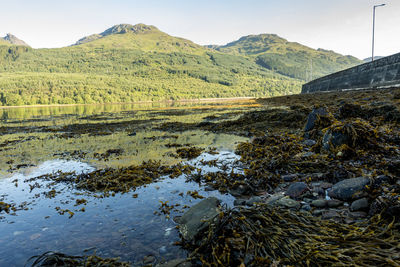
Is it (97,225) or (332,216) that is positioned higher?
(332,216)

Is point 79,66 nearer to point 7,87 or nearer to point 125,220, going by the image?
point 7,87

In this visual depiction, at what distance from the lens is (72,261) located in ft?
9.29

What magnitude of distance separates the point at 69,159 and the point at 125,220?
5.74 m

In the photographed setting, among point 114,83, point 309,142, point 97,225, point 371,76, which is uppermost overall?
point 114,83

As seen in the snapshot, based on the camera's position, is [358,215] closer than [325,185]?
Yes

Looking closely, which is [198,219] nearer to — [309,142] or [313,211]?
[313,211]

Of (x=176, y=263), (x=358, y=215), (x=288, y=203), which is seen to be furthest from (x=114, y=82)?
(x=358, y=215)

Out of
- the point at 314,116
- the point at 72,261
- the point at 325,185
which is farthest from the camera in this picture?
the point at 314,116

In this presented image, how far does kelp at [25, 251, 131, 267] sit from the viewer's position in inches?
109

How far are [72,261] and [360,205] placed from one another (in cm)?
413

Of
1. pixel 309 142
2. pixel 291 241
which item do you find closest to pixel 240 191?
pixel 291 241

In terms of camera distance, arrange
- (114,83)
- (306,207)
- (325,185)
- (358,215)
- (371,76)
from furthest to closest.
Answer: (114,83)
(371,76)
(325,185)
(306,207)
(358,215)

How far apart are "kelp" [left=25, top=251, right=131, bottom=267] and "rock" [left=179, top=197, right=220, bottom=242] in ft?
2.86

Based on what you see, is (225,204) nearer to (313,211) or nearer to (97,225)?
(313,211)
